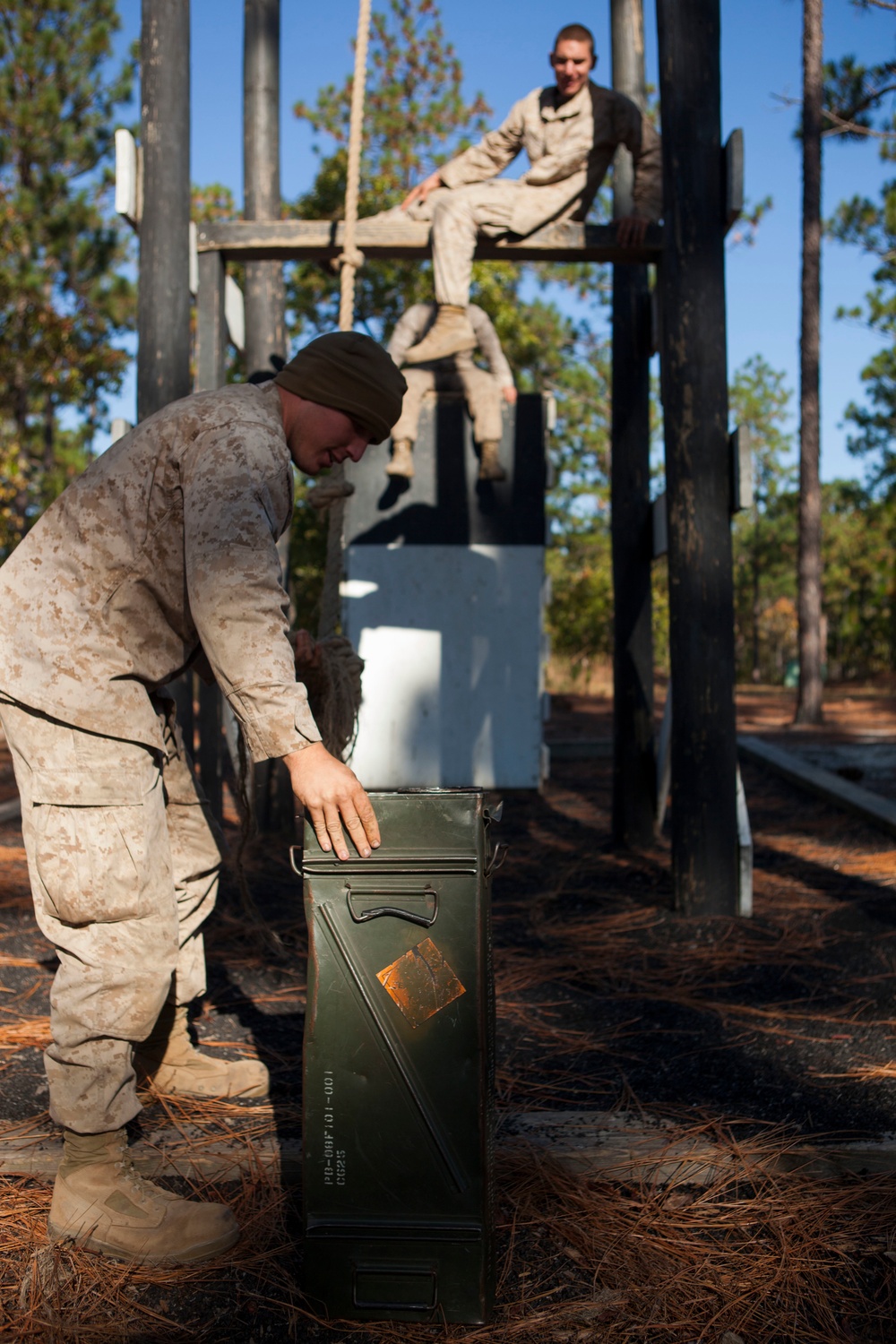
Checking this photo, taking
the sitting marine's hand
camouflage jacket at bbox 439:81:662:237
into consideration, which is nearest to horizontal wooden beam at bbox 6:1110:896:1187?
the sitting marine's hand

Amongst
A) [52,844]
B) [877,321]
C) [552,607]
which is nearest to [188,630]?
[52,844]

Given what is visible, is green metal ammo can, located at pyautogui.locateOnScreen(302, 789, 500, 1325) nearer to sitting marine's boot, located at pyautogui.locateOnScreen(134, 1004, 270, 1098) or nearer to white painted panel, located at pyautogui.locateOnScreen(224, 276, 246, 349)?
sitting marine's boot, located at pyautogui.locateOnScreen(134, 1004, 270, 1098)

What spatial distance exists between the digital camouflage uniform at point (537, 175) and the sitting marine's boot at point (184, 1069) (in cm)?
323

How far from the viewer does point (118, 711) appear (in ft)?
6.68

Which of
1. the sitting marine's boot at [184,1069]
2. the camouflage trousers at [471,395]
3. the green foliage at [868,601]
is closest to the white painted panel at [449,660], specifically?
the camouflage trousers at [471,395]

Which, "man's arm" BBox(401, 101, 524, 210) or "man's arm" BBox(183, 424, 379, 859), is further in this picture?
"man's arm" BBox(401, 101, 524, 210)

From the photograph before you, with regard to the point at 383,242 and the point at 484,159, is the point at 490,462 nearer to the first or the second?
the point at 484,159

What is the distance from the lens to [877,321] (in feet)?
61.9

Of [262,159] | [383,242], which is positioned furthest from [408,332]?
[383,242]

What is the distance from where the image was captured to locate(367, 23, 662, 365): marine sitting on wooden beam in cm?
457

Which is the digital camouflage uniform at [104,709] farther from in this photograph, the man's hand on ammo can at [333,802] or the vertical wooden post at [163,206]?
the vertical wooden post at [163,206]

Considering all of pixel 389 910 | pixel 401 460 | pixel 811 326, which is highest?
pixel 811 326

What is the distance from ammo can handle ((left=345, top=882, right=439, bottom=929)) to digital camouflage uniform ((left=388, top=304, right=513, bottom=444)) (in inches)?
195

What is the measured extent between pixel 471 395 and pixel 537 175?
198 centimetres
